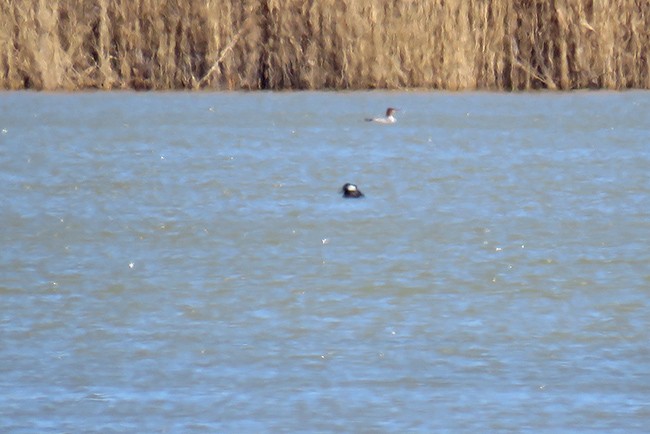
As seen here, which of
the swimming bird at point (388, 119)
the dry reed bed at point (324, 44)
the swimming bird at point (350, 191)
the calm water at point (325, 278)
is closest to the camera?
the calm water at point (325, 278)

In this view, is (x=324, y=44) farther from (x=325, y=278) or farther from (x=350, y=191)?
(x=325, y=278)

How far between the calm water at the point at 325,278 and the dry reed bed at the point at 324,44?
250 cm

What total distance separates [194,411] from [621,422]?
114 cm

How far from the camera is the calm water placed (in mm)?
4215

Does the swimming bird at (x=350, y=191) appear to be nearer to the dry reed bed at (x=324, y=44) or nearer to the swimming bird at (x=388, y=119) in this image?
the swimming bird at (x=388, y=119)

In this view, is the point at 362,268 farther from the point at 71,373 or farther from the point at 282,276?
the point at 71,373

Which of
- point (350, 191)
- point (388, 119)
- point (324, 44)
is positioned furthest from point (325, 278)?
point (324, 44)

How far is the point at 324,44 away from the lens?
46.1 feet

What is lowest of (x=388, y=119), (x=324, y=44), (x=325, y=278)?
(x=325, y=278)

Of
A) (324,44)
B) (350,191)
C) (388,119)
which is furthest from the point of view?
(324,44)

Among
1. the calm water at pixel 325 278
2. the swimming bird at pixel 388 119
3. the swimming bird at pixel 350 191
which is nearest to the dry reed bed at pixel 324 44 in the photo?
the swimming bird at pixel 388 119

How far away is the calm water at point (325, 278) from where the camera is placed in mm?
4215

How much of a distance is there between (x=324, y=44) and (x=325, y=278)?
8242mm

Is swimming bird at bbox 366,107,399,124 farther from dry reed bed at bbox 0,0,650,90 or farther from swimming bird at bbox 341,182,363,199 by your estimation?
swimming bird at bbox 341,182,363,199
